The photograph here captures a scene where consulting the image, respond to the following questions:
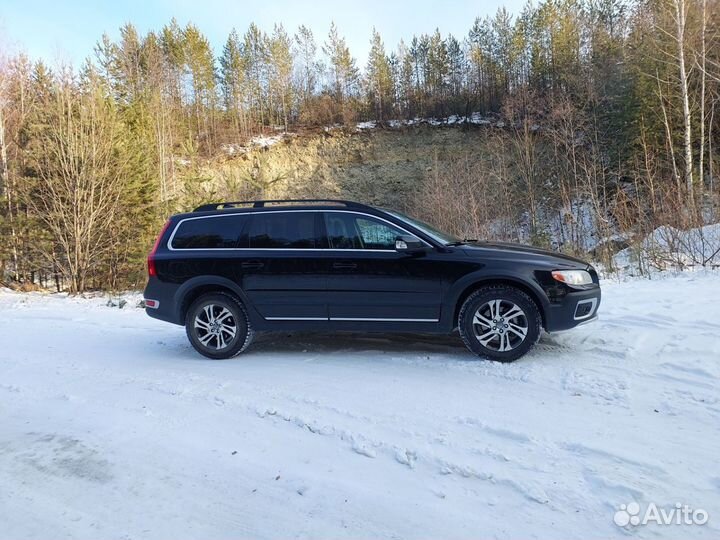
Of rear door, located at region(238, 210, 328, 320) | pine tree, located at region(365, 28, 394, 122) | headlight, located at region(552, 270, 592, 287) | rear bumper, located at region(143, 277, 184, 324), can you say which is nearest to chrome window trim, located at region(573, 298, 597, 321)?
headlight, located at region(552, 270, 592, 287)

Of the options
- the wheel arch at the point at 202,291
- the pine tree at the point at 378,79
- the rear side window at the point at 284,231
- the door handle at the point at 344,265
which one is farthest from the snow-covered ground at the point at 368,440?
the pine tree at the point at 378,79

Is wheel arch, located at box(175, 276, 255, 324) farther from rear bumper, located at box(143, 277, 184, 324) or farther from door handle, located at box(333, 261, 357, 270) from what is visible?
door handle, located at box(333, 261, 357, 270)

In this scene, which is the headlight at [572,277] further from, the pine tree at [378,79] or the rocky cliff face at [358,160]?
the pine tree at [378,79]

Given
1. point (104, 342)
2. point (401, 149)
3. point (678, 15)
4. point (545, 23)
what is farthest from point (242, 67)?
point (104, 342)

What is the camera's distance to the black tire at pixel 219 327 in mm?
5039

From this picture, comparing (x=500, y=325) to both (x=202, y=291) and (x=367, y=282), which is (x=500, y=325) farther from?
(x=202, y=291)

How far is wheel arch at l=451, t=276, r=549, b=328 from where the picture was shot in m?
4.43

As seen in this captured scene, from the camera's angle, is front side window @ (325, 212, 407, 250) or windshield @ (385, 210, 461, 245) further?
windshield @ (385, 210, 461, 245)

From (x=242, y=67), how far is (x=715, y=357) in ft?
145

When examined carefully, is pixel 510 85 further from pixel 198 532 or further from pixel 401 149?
pixel 198 532

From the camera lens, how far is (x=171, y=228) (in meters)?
5.39

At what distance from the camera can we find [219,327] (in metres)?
5.07

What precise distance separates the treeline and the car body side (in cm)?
805

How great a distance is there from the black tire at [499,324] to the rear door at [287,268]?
1.58 meters
